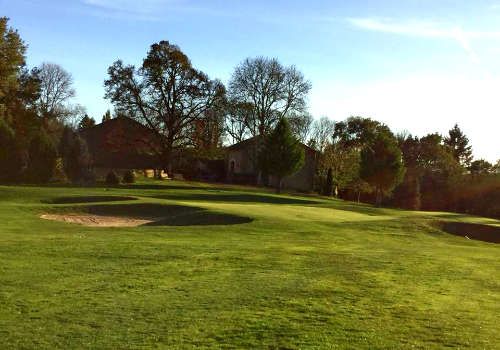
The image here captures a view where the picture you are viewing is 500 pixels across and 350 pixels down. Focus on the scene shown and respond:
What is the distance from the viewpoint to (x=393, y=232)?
2520cm

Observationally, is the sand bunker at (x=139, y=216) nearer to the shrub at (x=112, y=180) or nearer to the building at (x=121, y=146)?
the shrub at (x=112, y=180)

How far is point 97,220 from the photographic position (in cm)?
2644

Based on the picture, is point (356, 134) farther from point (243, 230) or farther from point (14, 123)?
point (243, 230)

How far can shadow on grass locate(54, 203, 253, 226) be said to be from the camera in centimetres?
2461

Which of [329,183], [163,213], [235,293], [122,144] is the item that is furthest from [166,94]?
[235,293]

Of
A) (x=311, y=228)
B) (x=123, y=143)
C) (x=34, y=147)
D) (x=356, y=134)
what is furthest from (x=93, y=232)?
(x=356, y=134)

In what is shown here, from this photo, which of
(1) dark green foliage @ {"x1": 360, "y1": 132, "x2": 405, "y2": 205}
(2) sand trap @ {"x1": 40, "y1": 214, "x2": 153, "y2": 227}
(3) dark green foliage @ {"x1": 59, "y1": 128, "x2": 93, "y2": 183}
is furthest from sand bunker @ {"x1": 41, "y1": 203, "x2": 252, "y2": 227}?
(1) dark green foliage @ {"x1": 360, "y1": 132, "x2": 405, "y2": 205}

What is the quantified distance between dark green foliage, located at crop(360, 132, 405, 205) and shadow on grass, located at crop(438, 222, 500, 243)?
2175cm

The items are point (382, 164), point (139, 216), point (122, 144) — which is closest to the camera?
point (139, 216)

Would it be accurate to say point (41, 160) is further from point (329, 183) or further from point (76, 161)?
point (329, 183)

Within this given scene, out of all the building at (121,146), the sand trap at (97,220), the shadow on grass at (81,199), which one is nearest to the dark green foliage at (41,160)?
the building at (121,146)

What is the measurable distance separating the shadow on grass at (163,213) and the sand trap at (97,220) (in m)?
0.68

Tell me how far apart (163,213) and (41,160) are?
27.8 m

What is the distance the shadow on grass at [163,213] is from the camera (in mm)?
24609
